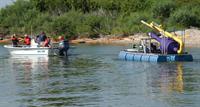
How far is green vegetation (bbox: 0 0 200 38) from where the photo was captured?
9725cm

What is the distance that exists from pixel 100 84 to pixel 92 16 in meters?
77.1

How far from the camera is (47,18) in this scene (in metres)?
109

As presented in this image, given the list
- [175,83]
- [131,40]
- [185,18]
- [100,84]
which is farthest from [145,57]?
[185,18]

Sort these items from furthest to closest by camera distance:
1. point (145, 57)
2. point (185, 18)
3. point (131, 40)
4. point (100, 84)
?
point (185, 18)
point (131, 40)
point (145, 57)
point (100, 84)

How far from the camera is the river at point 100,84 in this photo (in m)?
24.6

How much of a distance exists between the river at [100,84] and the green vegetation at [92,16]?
52772 mm

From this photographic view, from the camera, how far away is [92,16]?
352ft

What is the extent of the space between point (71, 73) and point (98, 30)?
2592 inches

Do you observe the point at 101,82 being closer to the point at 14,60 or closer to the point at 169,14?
the point at 14,60

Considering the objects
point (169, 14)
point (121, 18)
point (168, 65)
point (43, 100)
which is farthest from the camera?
point (121, 18)

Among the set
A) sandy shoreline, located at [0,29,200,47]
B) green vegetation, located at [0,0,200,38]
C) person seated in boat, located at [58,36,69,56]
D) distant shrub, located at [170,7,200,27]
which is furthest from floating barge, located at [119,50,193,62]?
distant shrub, located at [170,7,200,27]

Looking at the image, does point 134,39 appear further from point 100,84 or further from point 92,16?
point 100,84

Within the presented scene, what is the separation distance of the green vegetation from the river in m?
52.8

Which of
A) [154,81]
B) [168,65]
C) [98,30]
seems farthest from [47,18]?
[154,81]
